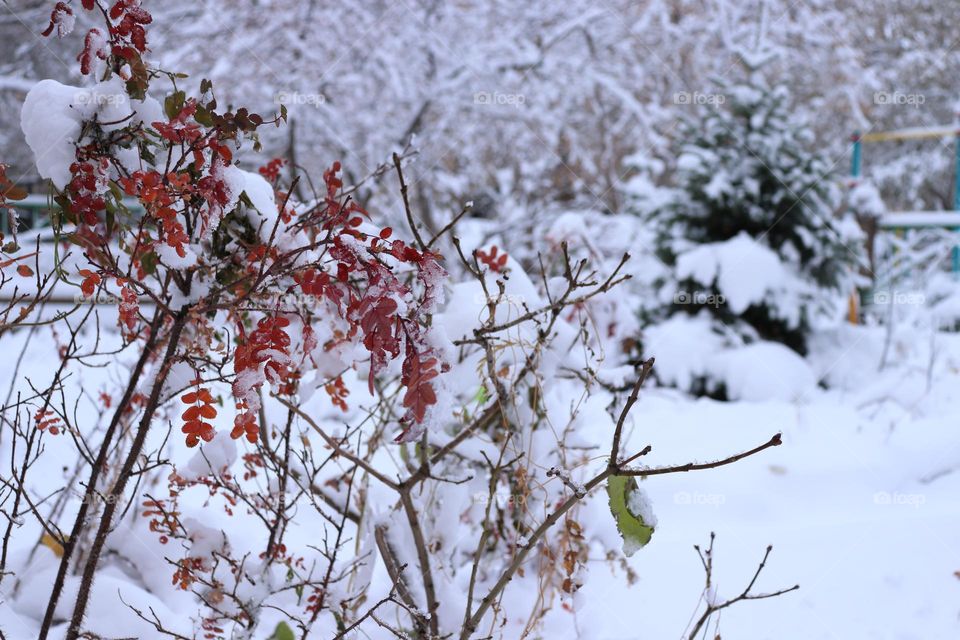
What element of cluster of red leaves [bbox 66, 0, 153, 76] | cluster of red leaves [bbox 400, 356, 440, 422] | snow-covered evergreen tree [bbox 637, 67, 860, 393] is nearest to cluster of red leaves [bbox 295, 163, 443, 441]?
cluster of red leaves [bbox 400, 356, 440, 422]

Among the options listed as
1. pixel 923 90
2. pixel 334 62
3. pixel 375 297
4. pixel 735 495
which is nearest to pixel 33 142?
pixel 375 297

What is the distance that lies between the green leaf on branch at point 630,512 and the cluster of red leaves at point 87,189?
81cm

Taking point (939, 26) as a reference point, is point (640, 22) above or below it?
below

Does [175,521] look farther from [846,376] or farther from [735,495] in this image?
[846,376]

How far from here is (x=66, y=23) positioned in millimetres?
1107

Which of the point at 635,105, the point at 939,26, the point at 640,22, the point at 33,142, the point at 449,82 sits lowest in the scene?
the point at 33,142

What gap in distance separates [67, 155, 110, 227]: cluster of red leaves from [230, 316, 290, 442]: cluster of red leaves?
287mm

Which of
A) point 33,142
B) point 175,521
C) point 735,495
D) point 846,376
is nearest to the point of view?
point 33,142

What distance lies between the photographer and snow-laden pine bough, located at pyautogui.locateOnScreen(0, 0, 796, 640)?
103 centimetres

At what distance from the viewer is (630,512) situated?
1.05 m

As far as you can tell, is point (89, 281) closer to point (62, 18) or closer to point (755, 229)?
point (62, 18)

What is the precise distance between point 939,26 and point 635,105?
928 centimetres

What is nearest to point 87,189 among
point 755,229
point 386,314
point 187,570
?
point 386,314

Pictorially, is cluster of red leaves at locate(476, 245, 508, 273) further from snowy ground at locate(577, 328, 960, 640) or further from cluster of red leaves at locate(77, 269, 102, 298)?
cluster of red leaves at locate(77, 269, 102, 298)
